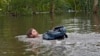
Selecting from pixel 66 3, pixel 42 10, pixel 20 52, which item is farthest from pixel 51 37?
pixel 66 3

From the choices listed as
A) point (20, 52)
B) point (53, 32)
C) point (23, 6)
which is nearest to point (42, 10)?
point (23, 6)

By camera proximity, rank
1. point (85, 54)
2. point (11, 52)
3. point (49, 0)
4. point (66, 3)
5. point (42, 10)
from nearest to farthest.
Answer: point (85, 54) → point (11, 52) → point (49, 0) → point (42, 10) → point (66, 3)

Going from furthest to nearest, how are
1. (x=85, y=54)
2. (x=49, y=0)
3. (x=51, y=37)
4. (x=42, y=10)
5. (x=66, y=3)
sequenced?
(x=66, y=3), (x=42, y=10), (x=49, y=0), (x=51, y=37), (x=85, y=54)

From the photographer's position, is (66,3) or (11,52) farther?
(66,3)

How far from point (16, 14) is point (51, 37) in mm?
64028

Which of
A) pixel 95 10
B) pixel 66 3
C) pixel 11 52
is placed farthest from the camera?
pixel 66 3

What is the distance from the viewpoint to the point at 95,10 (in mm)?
84000

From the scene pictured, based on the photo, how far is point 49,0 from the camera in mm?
103562

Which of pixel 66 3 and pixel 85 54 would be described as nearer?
pixel 85 54

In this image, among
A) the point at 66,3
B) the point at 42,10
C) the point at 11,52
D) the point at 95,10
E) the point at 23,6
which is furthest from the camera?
the point at 66,3

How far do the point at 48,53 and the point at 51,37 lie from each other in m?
7.77

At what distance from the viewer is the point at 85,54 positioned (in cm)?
1627

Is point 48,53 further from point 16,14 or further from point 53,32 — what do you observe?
point 16,14

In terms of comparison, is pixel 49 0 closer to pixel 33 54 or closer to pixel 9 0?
pixel 9 0
